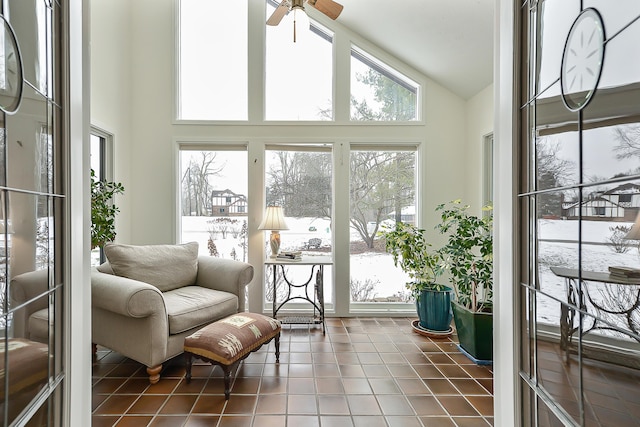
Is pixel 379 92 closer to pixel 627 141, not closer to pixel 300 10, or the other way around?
pixel 300 10

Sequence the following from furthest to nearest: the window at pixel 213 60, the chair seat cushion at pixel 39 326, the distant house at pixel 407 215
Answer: the distant house at pixel 407 215 → the window at pixel 213 60 → the chair seat cushion at pixel 39 326

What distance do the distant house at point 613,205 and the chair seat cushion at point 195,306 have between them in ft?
7.88

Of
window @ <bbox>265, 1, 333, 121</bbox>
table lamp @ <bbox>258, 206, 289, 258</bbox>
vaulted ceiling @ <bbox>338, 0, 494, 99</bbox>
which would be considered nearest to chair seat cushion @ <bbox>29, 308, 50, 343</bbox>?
table lamp @ <bbox>258, 206, 289, 258</bbox>

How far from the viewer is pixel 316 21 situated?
3.53 m

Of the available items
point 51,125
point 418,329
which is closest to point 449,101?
point 418,329

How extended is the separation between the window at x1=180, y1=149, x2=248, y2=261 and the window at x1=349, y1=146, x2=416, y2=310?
1.30 metres

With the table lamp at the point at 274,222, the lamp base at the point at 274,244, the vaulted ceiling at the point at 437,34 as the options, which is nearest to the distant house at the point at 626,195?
the vaulted ceiling at the point at 437,34

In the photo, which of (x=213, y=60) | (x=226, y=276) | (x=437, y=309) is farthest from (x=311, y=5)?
(x=437, y=309)

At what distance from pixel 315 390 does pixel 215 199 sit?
2.35 m

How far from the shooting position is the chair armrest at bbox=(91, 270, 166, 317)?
6.72ft

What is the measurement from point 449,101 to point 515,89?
9.08 feet

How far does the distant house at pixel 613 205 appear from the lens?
67 cm

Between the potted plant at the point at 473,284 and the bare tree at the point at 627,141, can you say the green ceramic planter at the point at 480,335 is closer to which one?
the potted plant at the point at 473,284

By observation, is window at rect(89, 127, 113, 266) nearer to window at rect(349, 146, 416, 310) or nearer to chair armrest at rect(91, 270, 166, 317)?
chair armrest at rect(91, 270, 166, 317)
